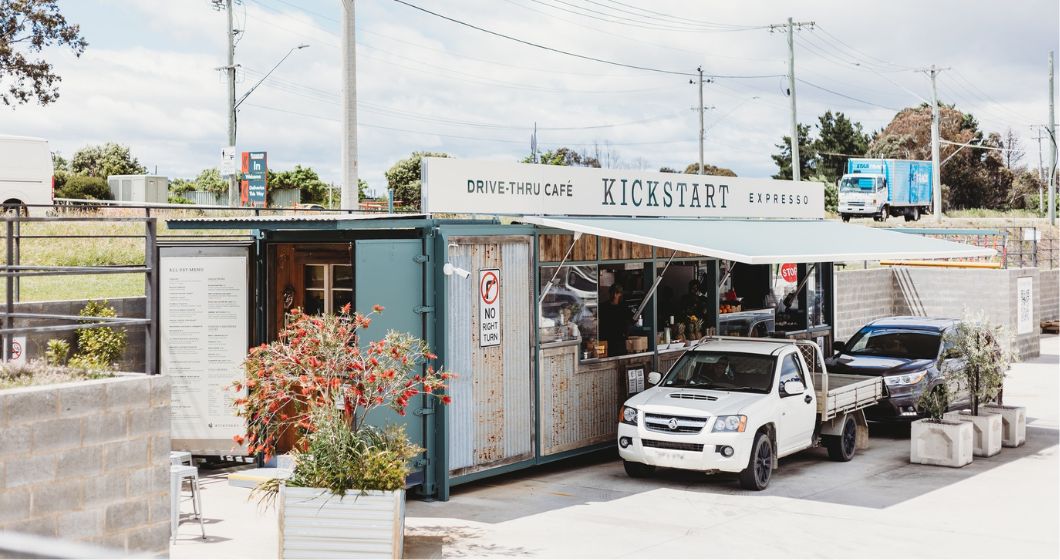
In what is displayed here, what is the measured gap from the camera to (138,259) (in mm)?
26984

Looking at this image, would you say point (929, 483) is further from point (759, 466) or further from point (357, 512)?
point (357, 512)

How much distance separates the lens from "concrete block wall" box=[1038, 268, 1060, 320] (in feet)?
110

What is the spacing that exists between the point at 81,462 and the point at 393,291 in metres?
4.45

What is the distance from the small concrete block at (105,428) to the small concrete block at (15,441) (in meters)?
0.42

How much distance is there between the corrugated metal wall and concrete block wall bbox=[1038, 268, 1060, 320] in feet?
83.3

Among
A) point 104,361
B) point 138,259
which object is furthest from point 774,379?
point 138,259

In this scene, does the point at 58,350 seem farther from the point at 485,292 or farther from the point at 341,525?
the point at 341,525

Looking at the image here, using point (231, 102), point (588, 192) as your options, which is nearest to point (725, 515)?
point (588, 192)

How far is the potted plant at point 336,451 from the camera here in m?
8.77

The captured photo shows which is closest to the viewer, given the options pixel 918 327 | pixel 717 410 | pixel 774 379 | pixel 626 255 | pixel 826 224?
pixel 717 410

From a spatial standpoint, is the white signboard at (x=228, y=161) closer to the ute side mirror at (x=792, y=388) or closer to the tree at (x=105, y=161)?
the ute side mirror at (x=792, y=388)

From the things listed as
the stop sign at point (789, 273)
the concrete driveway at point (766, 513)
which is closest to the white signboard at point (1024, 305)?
the stop sign at point (789, 273)

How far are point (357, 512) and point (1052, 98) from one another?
6086cm

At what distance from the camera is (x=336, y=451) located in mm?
8984
